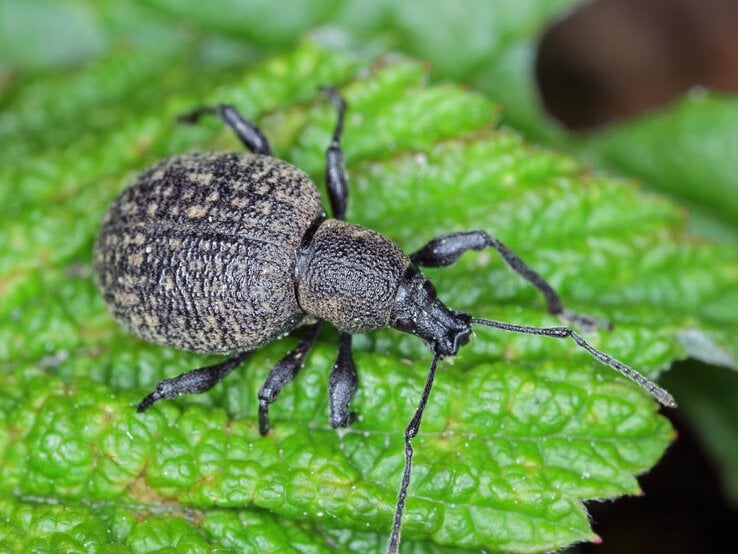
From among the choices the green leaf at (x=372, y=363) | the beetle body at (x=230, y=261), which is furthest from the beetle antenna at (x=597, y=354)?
the beetle body at (x=230, y=261)

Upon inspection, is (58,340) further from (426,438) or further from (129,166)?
(426,438)

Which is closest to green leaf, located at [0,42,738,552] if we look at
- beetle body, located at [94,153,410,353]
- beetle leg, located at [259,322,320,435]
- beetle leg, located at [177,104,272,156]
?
beetle leg, located at [259,322,320,435]

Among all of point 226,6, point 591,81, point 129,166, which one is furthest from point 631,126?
point 129,166

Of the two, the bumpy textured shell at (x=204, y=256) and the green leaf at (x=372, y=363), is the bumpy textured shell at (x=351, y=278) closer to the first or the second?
the bumpy textured shell at (x=204, y=256)

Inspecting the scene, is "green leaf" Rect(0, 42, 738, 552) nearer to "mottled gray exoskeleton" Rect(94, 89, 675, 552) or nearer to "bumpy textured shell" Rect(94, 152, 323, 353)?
"mottled gray exoskeleton" Rect(94, 89, 675, 552)

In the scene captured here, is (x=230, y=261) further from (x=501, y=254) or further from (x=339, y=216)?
(x=501, y=254)

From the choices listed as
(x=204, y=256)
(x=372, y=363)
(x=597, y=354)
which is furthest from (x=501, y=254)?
(x=204, y=256)
